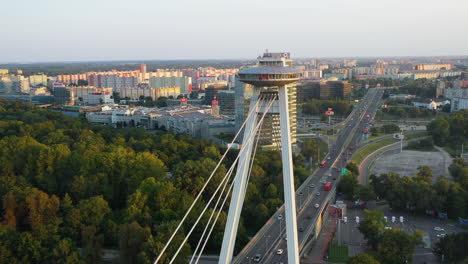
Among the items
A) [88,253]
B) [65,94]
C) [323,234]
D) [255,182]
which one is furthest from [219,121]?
[65,94]

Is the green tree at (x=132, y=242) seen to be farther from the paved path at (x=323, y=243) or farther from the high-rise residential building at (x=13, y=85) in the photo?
the high-rise residential building at (x=13, y=85)

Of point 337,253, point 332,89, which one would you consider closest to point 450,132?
point 337,253

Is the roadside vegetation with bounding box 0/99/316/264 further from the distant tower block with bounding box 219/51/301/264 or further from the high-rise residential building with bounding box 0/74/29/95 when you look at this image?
the high-rise residential building with bounding box 0/74/29/95

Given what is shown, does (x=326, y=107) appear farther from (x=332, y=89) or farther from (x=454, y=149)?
(x=454, y=149)

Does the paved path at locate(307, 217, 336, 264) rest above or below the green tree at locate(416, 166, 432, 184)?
below

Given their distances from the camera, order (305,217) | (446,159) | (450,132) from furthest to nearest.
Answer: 1. (450,132)
2. (446,159)
3. (305,217)

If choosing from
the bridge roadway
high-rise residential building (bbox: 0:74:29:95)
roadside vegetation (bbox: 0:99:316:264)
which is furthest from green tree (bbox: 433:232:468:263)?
high-rise residential building (bbox: 0:74:29:95)

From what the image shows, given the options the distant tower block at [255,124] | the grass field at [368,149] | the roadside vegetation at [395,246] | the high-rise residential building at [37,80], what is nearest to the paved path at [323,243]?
the roadside vegetation at [395,246]
